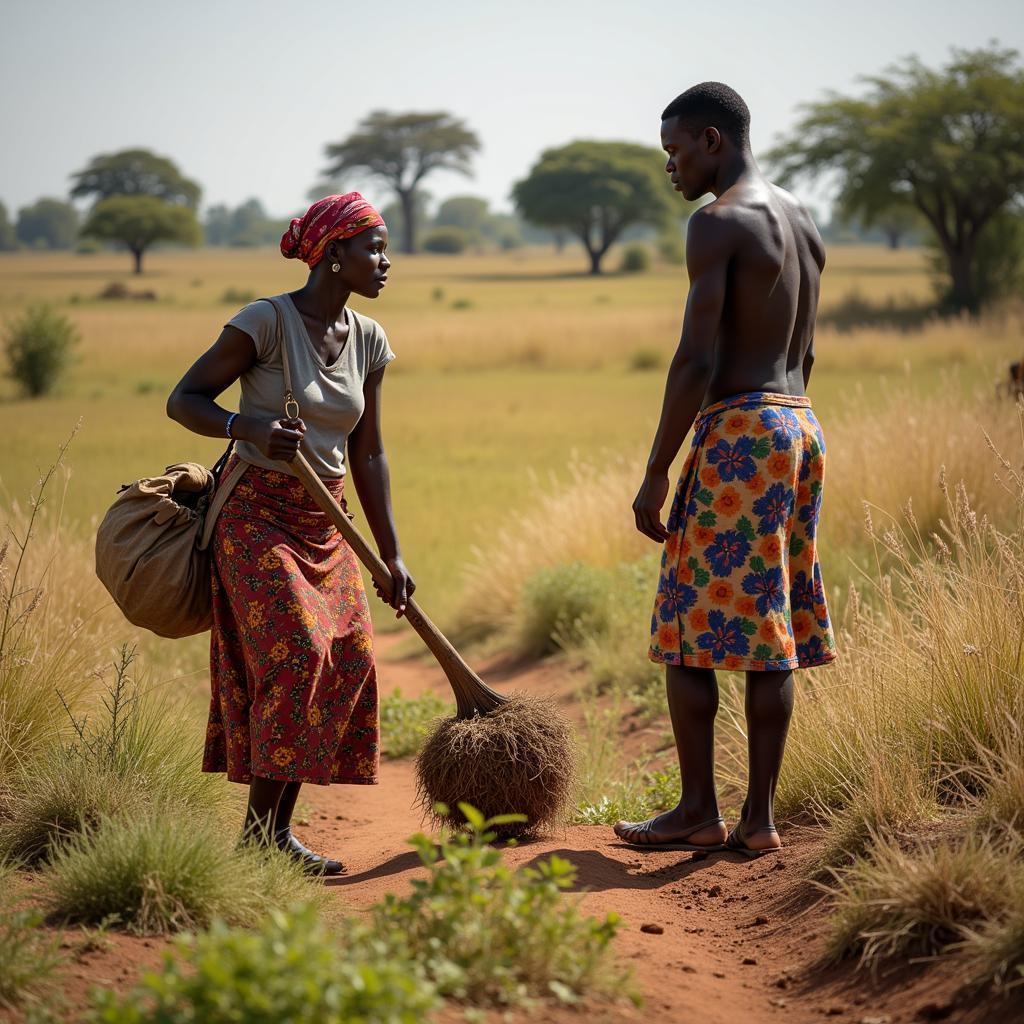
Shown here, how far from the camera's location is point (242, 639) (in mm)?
→ 3633

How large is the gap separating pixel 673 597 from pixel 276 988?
74.8 inches

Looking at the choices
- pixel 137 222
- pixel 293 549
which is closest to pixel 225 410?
pixel 293 549

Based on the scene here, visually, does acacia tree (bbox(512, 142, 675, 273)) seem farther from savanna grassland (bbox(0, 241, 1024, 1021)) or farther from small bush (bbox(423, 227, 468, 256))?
savanna grassland (bbox(0, 241, 1024, 1021))

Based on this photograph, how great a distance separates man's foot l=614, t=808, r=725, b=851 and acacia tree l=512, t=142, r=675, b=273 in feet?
213

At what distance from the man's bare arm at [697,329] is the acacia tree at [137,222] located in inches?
2490

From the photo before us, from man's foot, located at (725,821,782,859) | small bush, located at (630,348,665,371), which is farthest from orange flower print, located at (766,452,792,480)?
small bush, located at (630,348,665,371)

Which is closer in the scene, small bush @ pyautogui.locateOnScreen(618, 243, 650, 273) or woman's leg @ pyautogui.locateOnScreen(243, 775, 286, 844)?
woman's leg @ pyautogui.locateOnScreen(243, 775, 286, 844)

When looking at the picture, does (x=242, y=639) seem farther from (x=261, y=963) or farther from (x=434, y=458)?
(x=434, y=458)

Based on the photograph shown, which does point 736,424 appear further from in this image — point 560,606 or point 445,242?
point 445,242

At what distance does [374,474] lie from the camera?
13.3 feet

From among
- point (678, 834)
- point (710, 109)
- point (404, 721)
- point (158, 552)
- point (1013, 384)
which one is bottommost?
point (404, 721)

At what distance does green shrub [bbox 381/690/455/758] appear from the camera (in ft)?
20.5

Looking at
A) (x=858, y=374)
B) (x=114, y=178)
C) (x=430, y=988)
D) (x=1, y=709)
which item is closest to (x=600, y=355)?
(x=858, y=374)

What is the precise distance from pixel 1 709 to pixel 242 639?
122 centimetres
